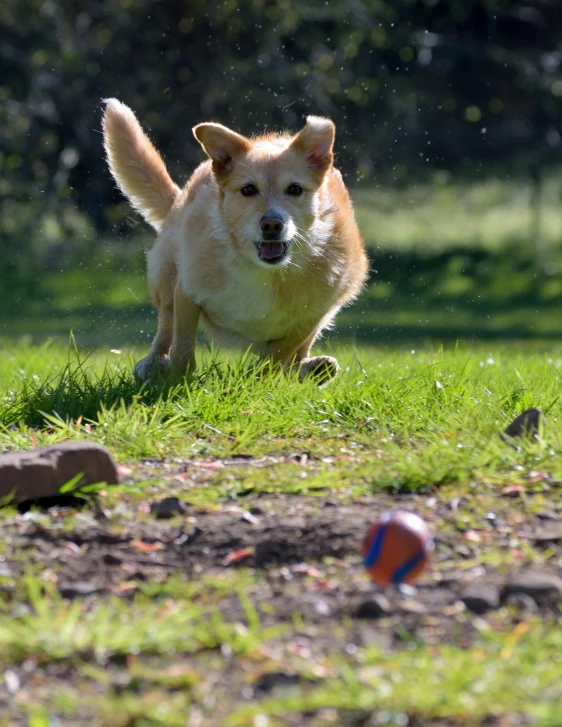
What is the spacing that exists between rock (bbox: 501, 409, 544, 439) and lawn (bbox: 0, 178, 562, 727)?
0.24ft

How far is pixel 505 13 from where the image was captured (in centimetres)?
1574

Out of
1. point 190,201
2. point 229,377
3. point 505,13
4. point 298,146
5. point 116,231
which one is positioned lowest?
point 116,231

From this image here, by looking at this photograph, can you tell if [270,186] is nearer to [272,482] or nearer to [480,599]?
[272,482]

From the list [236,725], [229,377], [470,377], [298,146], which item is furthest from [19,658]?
[298,146]

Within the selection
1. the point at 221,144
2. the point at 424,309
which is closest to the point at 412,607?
the point at 221,144

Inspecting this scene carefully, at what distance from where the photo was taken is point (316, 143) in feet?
18.9

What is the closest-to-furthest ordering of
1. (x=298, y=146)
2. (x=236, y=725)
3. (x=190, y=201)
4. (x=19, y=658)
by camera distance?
(x=236, y=725) → (x=19, y=658) → (x=298, y=146) → (x=190, y=201)

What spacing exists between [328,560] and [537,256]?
14.0 m

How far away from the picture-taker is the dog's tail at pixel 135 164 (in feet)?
21.1

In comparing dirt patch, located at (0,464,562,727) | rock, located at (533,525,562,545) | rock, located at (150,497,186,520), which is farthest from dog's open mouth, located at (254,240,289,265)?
rock, located at (533,525,562,545)

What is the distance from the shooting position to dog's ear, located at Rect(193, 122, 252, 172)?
5.65m

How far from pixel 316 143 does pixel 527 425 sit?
2217mm

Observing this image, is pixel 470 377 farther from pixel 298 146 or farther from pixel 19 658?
pixel 19 658

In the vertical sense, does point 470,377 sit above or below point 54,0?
below
